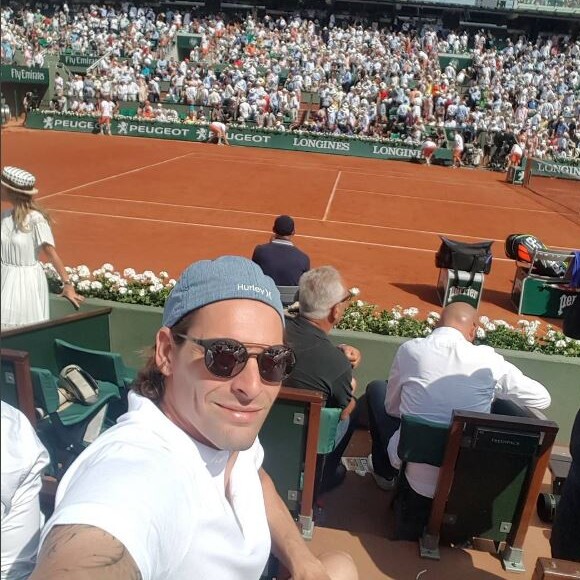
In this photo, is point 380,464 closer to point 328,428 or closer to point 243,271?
point 328,428

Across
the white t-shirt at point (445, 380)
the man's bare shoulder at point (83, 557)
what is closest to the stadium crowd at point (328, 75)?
the white t-shirt at point (445, 380)

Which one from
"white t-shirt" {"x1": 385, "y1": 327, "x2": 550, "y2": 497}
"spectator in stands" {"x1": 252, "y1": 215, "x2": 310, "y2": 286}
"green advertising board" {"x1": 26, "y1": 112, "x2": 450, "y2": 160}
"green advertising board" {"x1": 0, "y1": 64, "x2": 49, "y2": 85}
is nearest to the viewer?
"white t-shirt" {"x1": 385, "y1": 327, "x2": 550, "y2": 497}

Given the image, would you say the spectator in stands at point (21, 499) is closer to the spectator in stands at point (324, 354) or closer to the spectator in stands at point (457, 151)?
the spectator in stands at point (324, 354)

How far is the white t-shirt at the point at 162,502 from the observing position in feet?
3.68

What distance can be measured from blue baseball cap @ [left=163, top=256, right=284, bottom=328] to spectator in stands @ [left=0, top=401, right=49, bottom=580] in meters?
0.48

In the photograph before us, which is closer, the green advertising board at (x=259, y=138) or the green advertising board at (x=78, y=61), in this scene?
the green advertising board at (x=259, y=138)

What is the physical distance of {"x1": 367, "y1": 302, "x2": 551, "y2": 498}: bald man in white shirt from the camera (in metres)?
3.31

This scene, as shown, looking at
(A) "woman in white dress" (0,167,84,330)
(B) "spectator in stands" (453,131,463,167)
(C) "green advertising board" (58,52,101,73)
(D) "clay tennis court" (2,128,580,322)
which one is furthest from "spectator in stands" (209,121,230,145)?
(A) "woman in white dress" (0,167,84,330)

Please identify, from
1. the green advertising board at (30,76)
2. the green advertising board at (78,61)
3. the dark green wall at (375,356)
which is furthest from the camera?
the green advertising board at (78,61)

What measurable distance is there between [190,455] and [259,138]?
2309cm

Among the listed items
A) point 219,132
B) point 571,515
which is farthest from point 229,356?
point 219,132

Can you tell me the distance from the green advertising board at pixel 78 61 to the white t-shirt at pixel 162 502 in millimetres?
31350

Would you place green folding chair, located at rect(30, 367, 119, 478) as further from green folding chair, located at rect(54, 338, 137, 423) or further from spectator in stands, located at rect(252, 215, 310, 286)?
spectator in stands, located at rect(252, 215, 310, 286)

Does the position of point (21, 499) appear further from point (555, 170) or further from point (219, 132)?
point (219, 132)
